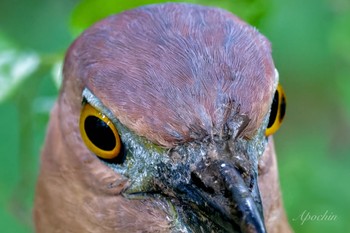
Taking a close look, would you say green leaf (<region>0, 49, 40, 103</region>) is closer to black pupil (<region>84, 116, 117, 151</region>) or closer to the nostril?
black pupil (<region>84, 116, 117, 151</region>)

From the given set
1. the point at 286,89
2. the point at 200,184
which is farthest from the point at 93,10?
the point at 286,89

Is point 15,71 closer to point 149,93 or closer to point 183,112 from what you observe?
point 149,93

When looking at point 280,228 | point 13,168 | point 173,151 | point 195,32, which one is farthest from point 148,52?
point 13,168

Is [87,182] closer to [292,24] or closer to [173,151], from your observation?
[173,151]

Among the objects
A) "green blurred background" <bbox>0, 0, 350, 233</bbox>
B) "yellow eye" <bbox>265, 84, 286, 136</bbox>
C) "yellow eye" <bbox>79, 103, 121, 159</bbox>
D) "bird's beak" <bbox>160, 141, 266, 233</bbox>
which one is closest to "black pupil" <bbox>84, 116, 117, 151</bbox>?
"yellow eye" <bbox>79, 103, 121, 159</bbox>

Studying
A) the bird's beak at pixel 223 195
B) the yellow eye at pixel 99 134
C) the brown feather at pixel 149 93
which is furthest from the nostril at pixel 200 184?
the yellow eye at pixel 99 134

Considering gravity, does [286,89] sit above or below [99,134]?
above
